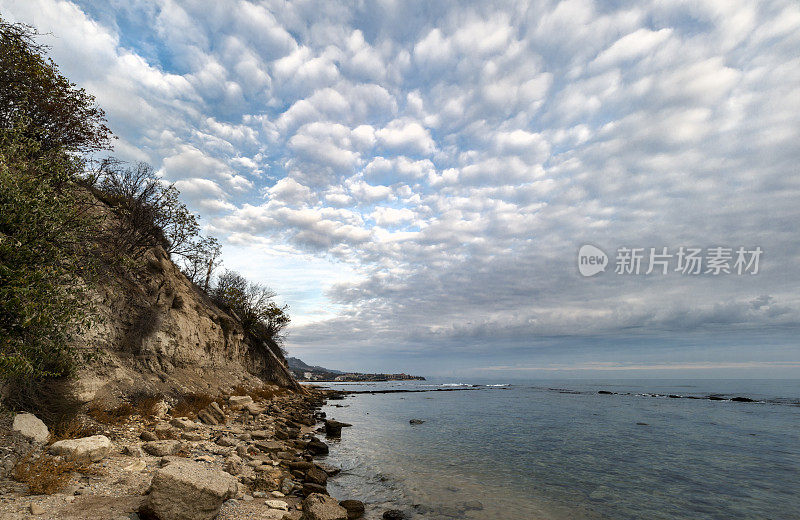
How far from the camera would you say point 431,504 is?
1309 cm

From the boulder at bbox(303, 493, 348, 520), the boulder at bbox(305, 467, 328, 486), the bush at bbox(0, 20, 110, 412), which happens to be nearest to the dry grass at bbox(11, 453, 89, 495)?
the bush at bbox(0, 20, 110, 412)

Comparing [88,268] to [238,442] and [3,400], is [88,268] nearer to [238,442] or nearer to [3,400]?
[3,400]

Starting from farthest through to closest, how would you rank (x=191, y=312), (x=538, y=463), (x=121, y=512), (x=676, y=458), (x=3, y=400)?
(x=191, y=312) → (x=676, y=458) → (x=538, y=463) → (x=3, y=400) → (x=121, y=512)

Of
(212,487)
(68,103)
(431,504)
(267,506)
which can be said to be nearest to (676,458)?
(431,504)

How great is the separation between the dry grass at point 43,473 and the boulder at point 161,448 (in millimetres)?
2751

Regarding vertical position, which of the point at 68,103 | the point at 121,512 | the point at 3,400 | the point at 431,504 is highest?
the point at 68,103

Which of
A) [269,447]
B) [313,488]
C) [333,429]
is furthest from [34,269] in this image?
[333,429]

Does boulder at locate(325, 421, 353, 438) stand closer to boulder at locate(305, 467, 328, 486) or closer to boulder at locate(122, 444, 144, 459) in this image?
boulder at locate(305, 467, 328, 486)

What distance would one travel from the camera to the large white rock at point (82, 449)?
360 inches

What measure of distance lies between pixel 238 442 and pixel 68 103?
18.1 metres

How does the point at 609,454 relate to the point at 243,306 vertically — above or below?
below

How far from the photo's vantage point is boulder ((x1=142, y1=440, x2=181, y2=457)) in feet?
37.4

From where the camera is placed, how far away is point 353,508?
38.6 feet

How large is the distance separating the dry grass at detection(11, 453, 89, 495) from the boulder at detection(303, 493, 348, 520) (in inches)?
231
